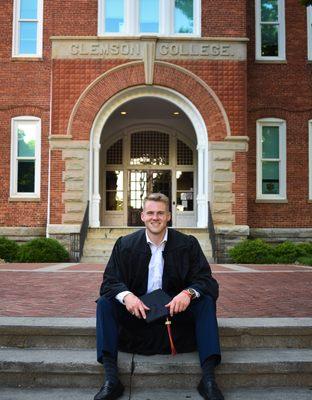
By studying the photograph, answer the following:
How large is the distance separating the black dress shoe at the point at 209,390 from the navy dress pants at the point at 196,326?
0.18m

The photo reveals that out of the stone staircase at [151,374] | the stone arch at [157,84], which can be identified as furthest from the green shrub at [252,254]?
the stone staircase at [151,374]

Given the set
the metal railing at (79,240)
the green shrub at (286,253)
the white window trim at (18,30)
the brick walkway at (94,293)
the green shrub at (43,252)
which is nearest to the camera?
the brick walkway at (94,293)

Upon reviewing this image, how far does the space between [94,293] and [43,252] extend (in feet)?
22.2

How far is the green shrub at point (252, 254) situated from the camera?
1395 centimetres

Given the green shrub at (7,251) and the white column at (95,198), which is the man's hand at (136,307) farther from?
the white column at (95,198)

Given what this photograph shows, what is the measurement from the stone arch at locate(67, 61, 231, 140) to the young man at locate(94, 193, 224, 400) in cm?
1132

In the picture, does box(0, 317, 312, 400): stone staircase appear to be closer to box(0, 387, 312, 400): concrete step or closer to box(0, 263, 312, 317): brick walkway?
box(0, 387, 312, 400): concrete step

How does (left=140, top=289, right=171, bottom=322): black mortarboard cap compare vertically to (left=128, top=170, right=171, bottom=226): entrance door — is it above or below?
below

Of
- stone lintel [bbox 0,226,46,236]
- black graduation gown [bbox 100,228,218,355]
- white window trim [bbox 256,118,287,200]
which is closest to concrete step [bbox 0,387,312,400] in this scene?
black graduation gown [bbox 100,228,218,355]

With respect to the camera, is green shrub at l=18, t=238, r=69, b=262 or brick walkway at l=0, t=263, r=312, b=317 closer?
brick walkway at l=0, t=263, r=312, b=317

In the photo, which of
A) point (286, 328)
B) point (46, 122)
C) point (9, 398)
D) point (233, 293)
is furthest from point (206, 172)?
point (9, 398)

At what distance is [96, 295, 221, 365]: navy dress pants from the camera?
13.2 feet

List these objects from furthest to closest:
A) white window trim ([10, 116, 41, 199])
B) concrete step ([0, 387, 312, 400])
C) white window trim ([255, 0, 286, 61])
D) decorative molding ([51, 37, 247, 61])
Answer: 1. white window trim ([255, 0, 286, 61])
2. white window trim ([10, 116, 41, 199])
3. decorative molding ([51, 37, 247, 61])
4. concrete step ([0, 387, 312, 400])

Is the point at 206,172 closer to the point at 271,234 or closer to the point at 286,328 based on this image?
the point at 271,234
